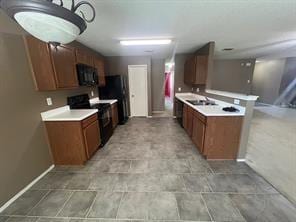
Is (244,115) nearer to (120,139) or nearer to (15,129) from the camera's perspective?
(120,139)

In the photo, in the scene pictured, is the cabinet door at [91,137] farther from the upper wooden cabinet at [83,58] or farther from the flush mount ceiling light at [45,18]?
the flush mount ceiling light at [45,18]

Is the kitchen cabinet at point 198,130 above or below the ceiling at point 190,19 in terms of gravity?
below

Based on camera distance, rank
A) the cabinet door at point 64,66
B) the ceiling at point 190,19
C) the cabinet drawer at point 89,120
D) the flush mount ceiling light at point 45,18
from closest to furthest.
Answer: the flush mount ceiling light at point 45,18, the ceiling at point 190,19, the cabinet door at point 64,66, the cabinet drawer at point 89,120

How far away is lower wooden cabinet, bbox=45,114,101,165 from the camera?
7.70 ft

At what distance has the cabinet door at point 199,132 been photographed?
8.72ft

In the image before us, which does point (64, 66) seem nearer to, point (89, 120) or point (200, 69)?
point (89, 120)

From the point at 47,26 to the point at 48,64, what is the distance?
146 cm

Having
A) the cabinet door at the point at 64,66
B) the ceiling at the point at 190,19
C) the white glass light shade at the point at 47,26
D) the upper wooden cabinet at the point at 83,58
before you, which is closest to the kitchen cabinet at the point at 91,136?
the cabinet door at the point at 64,66

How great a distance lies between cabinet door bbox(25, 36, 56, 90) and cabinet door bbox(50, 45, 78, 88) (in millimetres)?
73

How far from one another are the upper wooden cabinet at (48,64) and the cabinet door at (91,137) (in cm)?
88

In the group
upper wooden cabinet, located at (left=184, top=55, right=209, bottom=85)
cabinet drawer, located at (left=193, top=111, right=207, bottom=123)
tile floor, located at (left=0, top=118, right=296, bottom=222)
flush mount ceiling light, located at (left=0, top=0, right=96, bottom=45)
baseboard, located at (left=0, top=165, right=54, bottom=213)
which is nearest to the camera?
flush mount ceiling light, located at (left=0, top=0, right=96, bottom=45)

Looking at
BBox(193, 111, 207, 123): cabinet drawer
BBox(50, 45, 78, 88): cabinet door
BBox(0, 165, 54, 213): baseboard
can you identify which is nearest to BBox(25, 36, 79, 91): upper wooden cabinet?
BBox(50, 45, 78, 88): cabinet door

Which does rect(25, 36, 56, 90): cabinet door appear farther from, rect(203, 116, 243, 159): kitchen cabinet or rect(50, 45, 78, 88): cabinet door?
rect(203, 116, 243, 159): kitchen cabinet

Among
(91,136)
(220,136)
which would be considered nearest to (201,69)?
(220,136)
